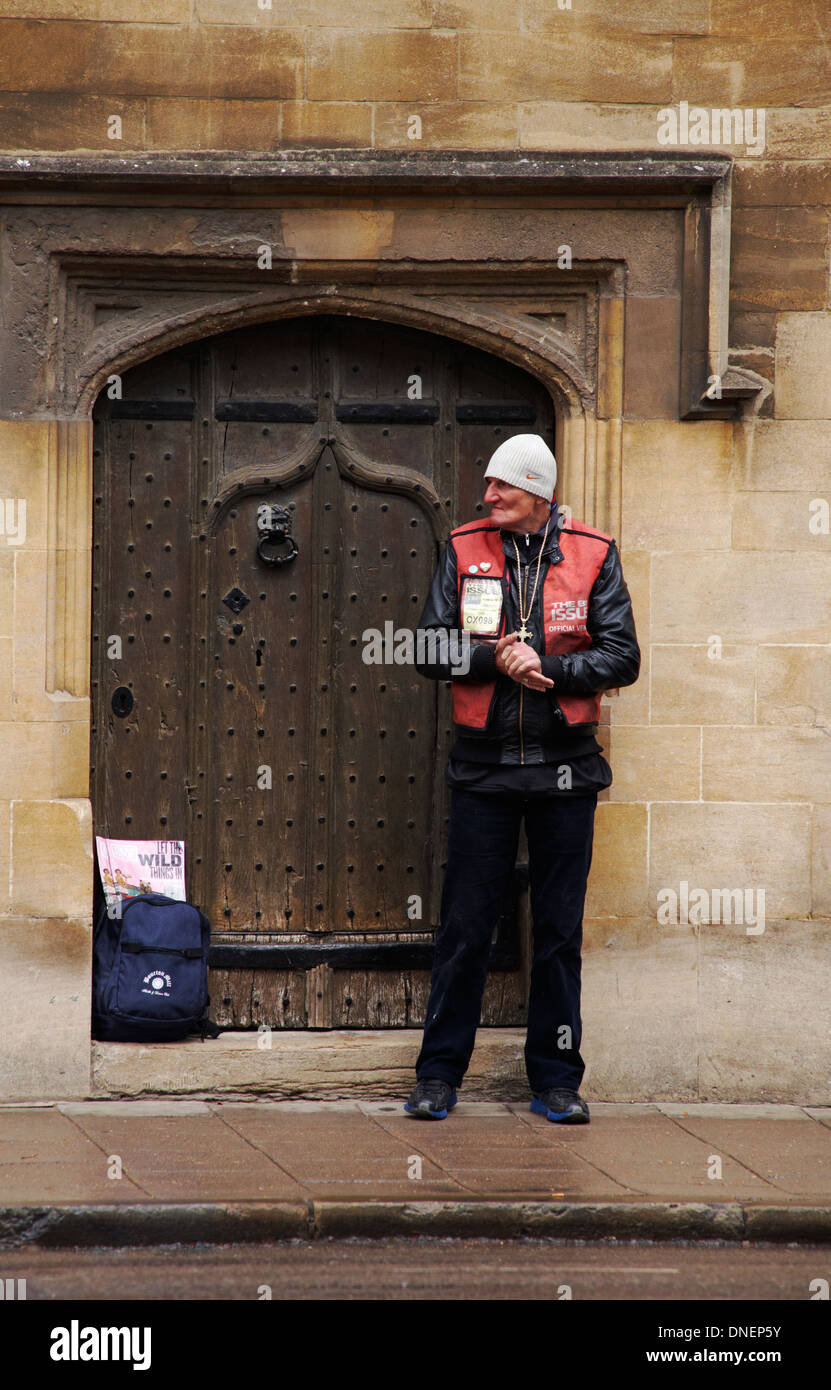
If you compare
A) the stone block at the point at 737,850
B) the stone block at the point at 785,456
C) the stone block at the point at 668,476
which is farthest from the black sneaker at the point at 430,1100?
the stone block at the point at 785,456

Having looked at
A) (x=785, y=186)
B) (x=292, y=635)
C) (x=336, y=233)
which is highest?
(x=785, y=186)

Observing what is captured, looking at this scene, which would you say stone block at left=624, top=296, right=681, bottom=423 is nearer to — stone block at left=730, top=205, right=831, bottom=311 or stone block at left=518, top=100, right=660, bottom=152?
stone block at left=730, top=205, right=831, bottom=311

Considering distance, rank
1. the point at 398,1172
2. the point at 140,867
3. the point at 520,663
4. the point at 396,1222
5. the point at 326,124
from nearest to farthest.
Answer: the point at 396,1222, the point at 398,1172, the point at 520,663, the point at 326,124, the point at 140,867

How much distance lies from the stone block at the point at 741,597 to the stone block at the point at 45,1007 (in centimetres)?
241

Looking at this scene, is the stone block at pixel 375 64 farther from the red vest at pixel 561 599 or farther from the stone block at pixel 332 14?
the red vest at pixel 561 599

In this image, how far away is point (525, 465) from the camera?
533cm

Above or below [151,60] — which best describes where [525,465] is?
below

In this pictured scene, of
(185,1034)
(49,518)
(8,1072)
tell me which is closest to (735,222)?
(49,518)

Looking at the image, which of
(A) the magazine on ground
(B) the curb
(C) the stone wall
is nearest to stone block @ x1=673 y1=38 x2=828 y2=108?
(C) the stone wall

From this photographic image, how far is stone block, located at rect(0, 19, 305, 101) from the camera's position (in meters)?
5.57

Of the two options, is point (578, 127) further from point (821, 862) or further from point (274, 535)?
point (821, 862)

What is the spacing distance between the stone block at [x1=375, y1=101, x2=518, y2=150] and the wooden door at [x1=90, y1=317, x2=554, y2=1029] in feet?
2.23

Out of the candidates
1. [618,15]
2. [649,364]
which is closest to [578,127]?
[618,15]

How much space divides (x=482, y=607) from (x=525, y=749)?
0.51 metres
